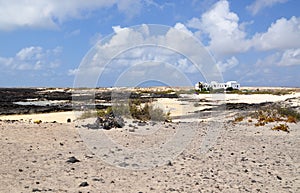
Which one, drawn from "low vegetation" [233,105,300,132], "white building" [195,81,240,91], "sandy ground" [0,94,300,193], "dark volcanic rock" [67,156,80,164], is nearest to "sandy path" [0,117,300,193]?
"sandy ground" [0,94,300,193]

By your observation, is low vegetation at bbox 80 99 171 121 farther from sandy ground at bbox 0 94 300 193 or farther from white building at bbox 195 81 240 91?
white building at bbox 195 81 240 91

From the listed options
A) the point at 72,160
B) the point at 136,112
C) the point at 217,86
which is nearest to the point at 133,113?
the point at 136,112

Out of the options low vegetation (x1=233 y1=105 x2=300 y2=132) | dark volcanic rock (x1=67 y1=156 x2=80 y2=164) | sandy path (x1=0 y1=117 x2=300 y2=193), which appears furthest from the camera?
low vegetation (x1=233 y1=105 x2=300 y2=132)

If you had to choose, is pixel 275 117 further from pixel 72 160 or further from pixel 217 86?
pixel 217 86

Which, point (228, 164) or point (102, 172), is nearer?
point (102, 172)

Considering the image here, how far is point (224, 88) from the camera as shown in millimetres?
102688

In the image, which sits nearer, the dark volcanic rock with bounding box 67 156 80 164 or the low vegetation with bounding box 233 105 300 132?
the dark volcanic rock with bounding box 67 156 80 164

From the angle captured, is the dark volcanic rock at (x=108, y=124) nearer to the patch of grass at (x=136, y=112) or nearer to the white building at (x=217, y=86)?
the patch of grass at (x=136, y=112)

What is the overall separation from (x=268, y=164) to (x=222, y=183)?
2634mm

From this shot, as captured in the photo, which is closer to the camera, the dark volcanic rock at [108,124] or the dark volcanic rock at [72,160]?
the dark volcanic rock at [72,160]

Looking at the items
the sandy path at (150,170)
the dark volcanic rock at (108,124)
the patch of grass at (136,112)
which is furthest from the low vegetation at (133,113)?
the sandy path at (150,170)

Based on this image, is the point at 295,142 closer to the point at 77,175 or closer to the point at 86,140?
the point at 86,140

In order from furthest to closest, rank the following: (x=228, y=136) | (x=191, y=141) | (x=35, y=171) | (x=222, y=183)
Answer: (x=228, y=136)
(x=191, y=141)
(x=35, y=171)
(x=222, y=183)

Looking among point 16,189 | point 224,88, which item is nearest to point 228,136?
point 16,189
